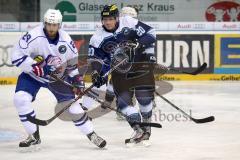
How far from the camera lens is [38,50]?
208 inches

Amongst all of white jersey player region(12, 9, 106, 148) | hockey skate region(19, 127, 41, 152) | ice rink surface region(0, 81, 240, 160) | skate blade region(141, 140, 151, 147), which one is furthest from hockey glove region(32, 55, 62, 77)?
skate blade region(141, 140, 151, 147)

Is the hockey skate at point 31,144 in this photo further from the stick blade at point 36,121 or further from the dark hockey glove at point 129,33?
the dark hockey glove at point 129,33

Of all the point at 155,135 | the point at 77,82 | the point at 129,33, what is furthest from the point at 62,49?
the point at 155,135

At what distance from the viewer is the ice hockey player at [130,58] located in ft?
18.3

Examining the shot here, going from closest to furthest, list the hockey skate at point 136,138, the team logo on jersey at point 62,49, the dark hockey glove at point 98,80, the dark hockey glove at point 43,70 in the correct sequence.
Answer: the dark hockey glove at point 43,70 → the team logo on jersey at point 62,49 → the dark hockey glove at point 98,80 → the hockey skate at point 136,138

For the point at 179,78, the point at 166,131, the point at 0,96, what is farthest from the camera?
the point at 179,78

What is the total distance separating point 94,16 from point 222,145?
7.69m

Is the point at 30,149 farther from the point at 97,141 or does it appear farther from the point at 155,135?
the point at 155,135

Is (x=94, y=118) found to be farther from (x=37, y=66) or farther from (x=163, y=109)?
(x=37, y=66)

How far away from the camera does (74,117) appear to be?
5.38 m

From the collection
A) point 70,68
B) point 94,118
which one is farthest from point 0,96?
point 70,68

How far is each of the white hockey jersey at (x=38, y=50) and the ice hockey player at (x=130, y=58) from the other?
13.2 inches

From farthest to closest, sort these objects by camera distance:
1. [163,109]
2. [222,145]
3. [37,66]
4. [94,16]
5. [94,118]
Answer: [94,16]
[163,109]
[94,118]
[222,145]
[37,66]

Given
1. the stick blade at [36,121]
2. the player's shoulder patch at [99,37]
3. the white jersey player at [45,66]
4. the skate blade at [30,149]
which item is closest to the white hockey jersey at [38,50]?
the white jersey player at [45,66]
